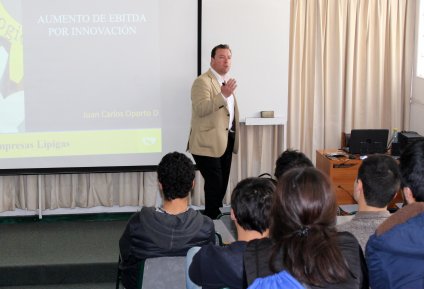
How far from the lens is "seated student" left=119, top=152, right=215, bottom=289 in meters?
2.87

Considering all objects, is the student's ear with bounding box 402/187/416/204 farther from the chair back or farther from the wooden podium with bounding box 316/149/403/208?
the wooden podium with bounding box 316/149/403/208

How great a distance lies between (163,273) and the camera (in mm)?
2639

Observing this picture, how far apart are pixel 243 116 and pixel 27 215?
2.09 m

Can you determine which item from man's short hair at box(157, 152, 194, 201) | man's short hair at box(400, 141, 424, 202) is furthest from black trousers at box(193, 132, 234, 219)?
man's short hair at box(400, 141, 424, 202)

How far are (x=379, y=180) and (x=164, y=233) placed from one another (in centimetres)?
97

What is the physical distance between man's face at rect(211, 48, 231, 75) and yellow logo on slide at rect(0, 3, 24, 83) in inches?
61.7

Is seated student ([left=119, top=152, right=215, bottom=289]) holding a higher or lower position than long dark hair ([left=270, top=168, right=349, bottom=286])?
lower

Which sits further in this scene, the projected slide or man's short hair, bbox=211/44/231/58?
the projected slide

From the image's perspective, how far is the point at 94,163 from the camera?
5449mm

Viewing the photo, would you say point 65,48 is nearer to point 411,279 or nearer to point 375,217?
point 375,217

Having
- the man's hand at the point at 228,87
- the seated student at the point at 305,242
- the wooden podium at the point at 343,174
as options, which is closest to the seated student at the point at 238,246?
the seated student at the point at 305,242

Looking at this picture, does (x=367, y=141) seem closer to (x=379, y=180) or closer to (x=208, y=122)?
(x=208, y=122)

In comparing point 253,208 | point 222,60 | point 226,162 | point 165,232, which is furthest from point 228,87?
point 253,208

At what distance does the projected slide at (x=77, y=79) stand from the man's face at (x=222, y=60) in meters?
0.58
